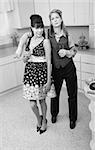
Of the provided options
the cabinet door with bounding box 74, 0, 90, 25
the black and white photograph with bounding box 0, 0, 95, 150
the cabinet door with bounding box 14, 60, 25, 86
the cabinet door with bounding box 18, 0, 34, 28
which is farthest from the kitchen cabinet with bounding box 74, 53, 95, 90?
the cabinet door with bounding box 18, 0, 34, 28

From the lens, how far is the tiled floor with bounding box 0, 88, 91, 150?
6.93 ft

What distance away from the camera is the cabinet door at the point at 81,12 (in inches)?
125

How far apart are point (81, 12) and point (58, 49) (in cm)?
139

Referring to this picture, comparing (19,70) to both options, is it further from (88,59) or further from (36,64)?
(36,64)

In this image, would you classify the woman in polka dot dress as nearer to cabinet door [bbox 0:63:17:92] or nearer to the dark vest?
the dark vest

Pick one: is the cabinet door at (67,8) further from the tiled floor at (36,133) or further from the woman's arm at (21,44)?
the woman's arm at (21,44)

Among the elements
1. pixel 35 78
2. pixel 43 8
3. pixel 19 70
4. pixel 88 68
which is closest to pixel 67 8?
pixel 43 8

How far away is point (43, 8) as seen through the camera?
3.72 metres

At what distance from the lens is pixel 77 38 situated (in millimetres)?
3701

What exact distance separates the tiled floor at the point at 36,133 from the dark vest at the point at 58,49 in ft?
2.53

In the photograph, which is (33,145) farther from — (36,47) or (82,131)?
(36,47)

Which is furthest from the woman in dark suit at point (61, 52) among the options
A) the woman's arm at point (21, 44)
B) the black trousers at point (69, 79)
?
the woman's arm at point (21, 44)

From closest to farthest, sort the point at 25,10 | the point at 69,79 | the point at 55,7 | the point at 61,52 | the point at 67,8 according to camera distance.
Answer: the point at 61,52
the point at 69,79
the point at 67,8
the point at 55,7
the point at 25,10

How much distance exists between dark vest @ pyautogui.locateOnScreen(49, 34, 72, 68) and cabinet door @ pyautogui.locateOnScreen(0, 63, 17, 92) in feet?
5.02
